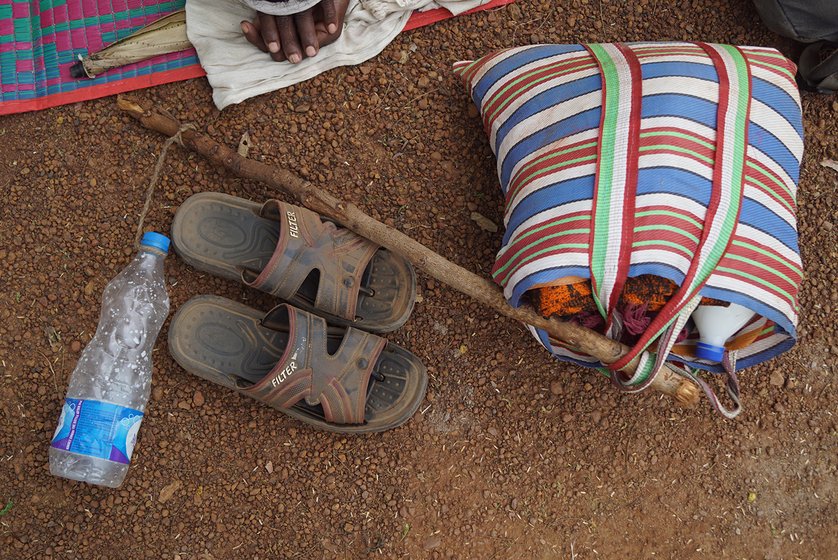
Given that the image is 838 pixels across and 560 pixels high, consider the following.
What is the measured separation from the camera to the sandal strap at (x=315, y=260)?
226cm

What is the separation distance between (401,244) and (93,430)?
1.24 meters

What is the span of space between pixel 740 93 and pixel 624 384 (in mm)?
1022

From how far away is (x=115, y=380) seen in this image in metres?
2.30

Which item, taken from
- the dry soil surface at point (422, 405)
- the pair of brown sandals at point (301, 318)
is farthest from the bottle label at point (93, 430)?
the pair of brown sandals at point (301, 318)

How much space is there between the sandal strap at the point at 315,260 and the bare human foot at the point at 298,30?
1.94ft

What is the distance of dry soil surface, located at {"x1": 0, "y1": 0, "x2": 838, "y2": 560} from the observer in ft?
7.78

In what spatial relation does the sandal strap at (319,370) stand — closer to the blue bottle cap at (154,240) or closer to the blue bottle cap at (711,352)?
the blue bottle cap at (154,240)

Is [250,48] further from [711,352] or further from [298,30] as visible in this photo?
[711,352]

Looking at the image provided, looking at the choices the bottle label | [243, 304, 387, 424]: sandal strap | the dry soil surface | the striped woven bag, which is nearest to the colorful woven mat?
the dry soil surface

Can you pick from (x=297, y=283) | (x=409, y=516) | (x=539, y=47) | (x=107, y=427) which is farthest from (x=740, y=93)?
(x=107, y=427)

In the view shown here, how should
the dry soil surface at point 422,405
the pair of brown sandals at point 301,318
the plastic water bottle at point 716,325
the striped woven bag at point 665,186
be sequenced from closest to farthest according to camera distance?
the striped woven bag at point 665,186
the plastic water bottle at point 716,325
the pair of brown sandals at point 301,318
the dry soil surface at point 422,405

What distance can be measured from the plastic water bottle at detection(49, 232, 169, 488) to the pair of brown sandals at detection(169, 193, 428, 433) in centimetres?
12

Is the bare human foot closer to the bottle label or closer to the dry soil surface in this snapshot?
the dry soil surface

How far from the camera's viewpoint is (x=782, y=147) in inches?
80.1
